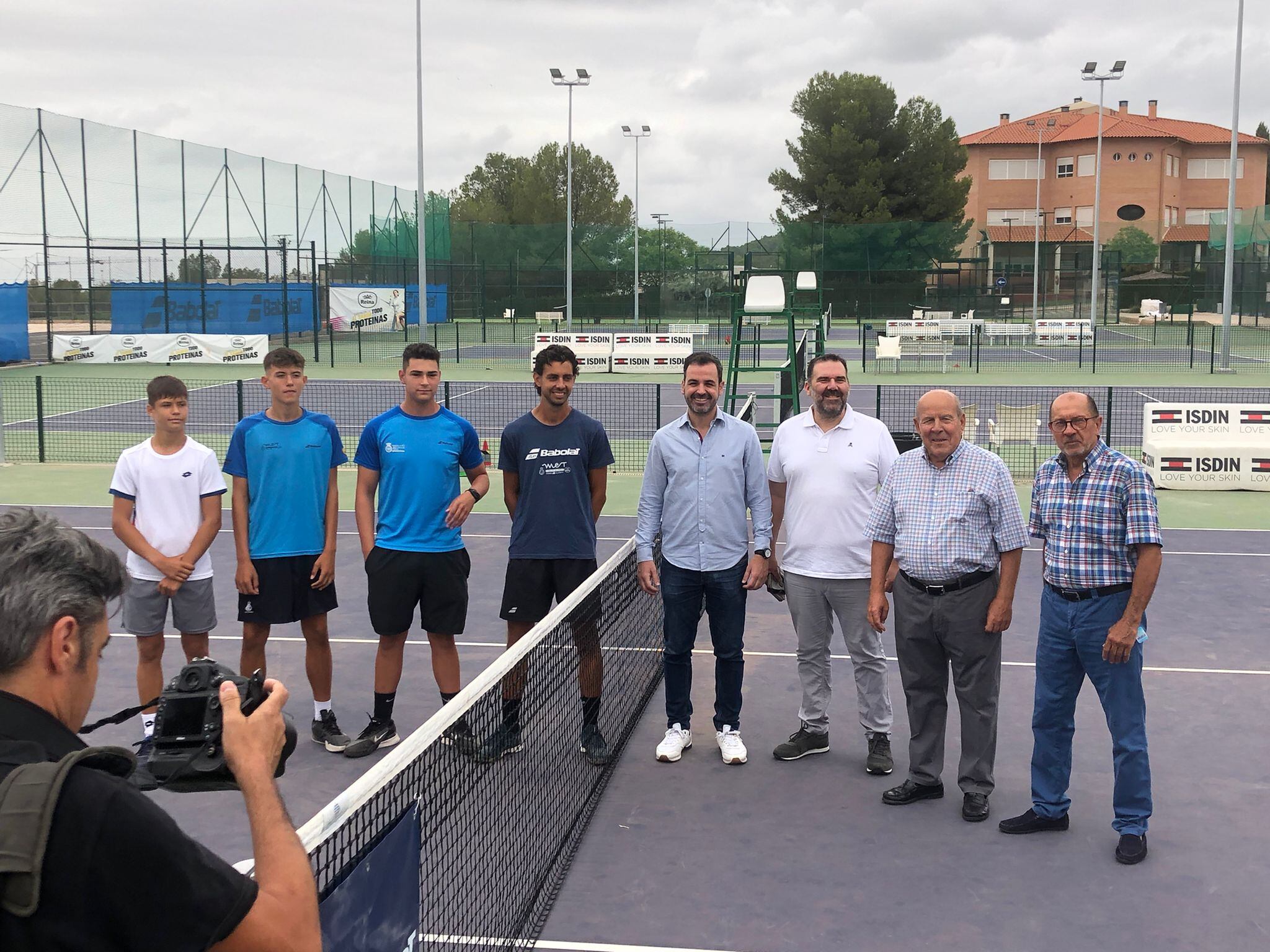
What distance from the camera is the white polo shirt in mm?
6242

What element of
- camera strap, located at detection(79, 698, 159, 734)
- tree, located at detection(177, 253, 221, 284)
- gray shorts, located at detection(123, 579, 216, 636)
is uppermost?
tree, located at detection(177, 253, 221, 284)

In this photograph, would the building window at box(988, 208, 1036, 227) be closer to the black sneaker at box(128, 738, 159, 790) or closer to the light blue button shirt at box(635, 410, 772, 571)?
the light blue button shirt at box(635, 410, 772, 571)

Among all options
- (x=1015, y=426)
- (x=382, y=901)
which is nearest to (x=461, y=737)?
(x=382, y=901)

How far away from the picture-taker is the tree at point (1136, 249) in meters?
75.8

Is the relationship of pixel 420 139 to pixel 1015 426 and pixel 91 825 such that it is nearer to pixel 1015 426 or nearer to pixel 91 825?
pixel 1015 426

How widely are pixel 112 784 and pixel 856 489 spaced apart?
483cm

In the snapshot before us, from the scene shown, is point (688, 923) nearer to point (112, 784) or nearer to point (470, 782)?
point (470, 782)

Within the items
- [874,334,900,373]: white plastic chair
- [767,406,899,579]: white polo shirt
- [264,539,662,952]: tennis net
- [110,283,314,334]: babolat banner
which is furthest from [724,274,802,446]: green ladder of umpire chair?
[110,283,314,334]: babolat banner

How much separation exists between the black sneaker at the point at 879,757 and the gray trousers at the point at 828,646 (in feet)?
0.11

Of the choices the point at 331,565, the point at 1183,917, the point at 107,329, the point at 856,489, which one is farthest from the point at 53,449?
the point at 107,329

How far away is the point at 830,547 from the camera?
6258 millimetres

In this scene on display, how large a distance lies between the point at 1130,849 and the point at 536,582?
116 inches

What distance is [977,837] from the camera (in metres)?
5.42

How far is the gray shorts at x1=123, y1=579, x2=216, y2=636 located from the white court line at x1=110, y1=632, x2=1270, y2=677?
4.84 ft
